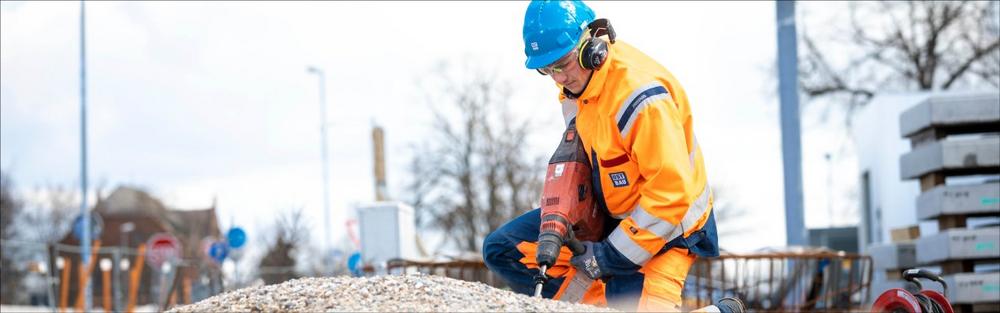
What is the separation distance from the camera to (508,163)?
124 ft

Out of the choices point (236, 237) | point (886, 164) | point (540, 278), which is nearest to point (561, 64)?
point (540, 278)

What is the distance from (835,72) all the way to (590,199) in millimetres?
35249

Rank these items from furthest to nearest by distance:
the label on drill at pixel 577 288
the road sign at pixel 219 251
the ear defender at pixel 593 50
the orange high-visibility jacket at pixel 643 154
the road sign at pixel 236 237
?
the road sign at pixel 219 251 < the road sign at pixel 236 237 < the label on drill at pixel 577 288 < the ear defender at pixel 593 50 < the orange high-visibility jacket at pixel 643 154

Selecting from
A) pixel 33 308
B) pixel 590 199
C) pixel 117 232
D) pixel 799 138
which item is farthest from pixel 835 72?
pixel 117 232

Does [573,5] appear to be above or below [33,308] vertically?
above

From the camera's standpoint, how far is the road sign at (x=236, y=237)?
13216 mm

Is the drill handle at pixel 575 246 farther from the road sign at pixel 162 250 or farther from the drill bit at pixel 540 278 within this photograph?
the road sign at pixel 162 250

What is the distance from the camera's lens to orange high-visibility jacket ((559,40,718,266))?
16.0 ft

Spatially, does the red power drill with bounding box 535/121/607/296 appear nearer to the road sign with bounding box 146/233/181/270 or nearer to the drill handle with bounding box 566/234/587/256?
the drill handle with bounding box 566/234/587/256

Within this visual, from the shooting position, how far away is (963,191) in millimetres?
10336

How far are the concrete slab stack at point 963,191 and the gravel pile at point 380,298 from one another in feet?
22.1

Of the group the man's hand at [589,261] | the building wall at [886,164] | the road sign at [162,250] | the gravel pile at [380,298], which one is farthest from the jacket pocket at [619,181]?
the road sign at [162,250]

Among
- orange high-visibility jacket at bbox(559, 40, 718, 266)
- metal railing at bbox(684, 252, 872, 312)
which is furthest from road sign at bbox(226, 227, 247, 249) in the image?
orange high-visibility jacket at bbox(559, 40, 718, 266)

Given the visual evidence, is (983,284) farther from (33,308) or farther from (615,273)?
(33,308)
